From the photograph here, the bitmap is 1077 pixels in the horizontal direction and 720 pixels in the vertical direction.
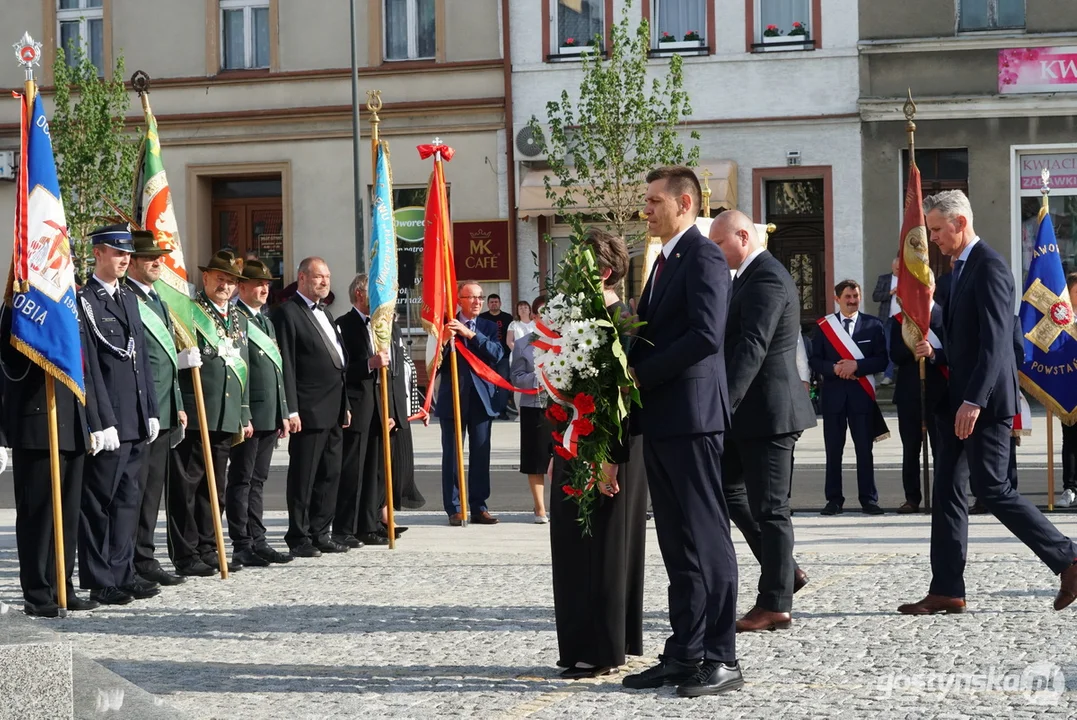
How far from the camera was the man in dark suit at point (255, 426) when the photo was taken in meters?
11.1

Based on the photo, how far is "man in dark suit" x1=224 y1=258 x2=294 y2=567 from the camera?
11.1 m

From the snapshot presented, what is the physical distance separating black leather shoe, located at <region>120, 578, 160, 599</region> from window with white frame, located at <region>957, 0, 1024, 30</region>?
20064 mm

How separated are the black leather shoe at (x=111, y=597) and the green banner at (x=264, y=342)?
2297 millimetres

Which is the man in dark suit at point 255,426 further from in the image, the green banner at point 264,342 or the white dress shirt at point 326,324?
the white dress shirt at point 326,324

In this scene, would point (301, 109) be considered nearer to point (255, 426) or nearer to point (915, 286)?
point (915, 286)

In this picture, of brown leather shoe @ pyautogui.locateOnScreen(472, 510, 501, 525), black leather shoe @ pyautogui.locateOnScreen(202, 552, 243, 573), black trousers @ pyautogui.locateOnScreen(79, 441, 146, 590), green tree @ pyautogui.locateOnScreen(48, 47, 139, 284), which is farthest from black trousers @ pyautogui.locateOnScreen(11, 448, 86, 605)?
green tree @ pyautogui.locateOnScreen(48, 47, 139, 284)

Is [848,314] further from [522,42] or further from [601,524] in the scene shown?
[522,42]

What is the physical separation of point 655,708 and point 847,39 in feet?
70.8

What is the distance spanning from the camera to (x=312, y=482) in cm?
1162

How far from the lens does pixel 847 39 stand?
86.9 ft

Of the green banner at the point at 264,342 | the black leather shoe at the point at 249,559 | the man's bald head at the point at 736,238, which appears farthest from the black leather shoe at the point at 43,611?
the man's bald head at the point at 736,238

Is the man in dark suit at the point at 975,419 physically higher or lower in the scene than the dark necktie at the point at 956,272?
lower

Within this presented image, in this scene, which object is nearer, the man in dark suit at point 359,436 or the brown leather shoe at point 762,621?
the brown leather shoe at point 762,621

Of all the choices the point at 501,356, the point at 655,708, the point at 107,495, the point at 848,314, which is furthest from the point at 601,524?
the point at 848,314
